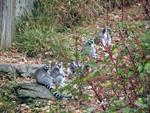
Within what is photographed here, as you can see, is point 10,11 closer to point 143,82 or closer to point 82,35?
point 82,35

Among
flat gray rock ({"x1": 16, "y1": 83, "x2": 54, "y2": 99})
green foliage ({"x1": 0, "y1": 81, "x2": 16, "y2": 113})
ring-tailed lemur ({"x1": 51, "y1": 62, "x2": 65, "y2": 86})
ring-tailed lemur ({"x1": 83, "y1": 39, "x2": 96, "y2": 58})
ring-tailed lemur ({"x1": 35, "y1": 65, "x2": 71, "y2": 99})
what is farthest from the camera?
ring-tailed lemur ({"x1": 51, "y1": 62, "x2": 65, "y2": 86})

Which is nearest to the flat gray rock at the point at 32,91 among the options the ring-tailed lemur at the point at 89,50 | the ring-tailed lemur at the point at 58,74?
the ring-tailed lemur at the point at 58,74

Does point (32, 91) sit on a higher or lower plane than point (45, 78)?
lower

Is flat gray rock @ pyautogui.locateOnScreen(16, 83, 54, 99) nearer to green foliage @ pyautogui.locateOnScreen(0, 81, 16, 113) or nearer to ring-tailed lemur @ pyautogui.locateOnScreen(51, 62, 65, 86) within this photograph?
green foliage @ pyautogui.locateOnScreen(0, 81, 16, 113)

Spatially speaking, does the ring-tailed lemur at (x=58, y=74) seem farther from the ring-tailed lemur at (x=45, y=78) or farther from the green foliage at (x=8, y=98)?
the green foliage at (x=8, y=98)

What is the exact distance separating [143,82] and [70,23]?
28.6ft

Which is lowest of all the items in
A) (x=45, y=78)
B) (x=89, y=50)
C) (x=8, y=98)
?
(x=89, y=50)

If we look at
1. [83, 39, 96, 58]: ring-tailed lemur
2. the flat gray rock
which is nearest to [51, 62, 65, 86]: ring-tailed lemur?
the flat gray rock

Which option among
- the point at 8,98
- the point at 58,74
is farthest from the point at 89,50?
the point at 58,74

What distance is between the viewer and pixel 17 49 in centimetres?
998

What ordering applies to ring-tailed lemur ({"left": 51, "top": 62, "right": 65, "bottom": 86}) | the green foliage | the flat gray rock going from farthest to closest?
ring-tailed lemur ({"left": 51, "top": 62, "right": 65, "bottom": 86})
the flat gray rock
the green foliage

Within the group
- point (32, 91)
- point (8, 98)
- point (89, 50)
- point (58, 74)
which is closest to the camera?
point (89, 50)

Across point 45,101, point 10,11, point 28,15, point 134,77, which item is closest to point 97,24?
point 28,15

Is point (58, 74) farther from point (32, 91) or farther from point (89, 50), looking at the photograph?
point (89, 50)
